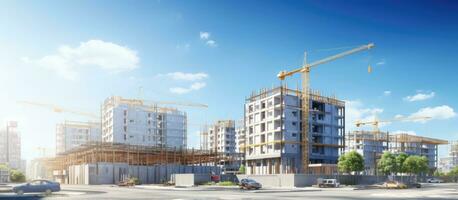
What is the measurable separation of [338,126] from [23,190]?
9131cm

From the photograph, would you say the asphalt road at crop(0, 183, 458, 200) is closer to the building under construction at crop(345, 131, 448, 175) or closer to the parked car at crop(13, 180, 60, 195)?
the parked car at crop(13, 180, 60, 195)

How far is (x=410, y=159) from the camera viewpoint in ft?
349

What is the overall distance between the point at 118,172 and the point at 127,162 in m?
5.45

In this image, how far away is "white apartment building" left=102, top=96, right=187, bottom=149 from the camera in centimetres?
15325

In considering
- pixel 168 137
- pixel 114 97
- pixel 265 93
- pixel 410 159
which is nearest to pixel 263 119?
pixel 265 93

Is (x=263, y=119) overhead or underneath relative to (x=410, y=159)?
overhead

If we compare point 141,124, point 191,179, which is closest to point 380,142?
point 141,124

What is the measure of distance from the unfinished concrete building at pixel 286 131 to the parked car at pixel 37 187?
2755 inches

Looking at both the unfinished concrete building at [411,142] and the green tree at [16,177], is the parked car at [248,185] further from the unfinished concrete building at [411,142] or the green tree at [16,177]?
the unfinished concrete building at [411,142]

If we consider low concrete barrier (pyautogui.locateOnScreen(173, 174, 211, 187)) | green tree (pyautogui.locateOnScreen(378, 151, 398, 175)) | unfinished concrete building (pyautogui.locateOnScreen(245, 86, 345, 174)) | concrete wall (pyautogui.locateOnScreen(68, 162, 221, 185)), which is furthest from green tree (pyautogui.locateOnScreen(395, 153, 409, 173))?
concrete wall (pyautogui.locateOnScreen(68, 162, 221, 185))

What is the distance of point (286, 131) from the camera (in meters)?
111

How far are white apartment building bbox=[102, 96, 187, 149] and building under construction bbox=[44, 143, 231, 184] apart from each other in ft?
101

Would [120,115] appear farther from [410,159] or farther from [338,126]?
[410,159]

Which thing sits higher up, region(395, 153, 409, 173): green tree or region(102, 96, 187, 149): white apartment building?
region(102, 96, 187, 149): white apartment building
